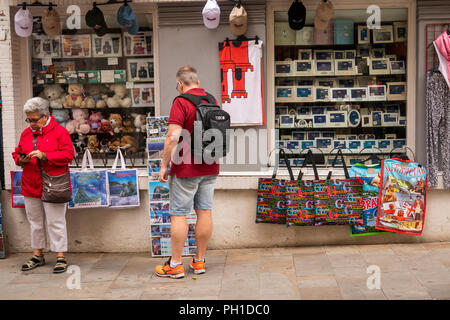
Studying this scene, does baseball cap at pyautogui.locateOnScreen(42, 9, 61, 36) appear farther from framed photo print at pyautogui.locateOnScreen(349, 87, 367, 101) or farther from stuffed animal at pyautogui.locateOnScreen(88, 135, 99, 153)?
framed photo print at pyautogui.locateOnScreen(349, 87, 367, 101)

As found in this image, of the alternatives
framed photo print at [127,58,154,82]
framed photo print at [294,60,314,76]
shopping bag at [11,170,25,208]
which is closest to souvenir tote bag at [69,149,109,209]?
shopping bag at [11,170,25,208]

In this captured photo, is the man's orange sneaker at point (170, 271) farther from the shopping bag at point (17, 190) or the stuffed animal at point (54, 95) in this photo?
the stuffed animal at point (54, 95)

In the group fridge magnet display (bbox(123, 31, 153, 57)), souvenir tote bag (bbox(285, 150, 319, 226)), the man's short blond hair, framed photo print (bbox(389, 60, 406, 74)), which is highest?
fridge magnet display (bbox(123, 31, 153, 57))

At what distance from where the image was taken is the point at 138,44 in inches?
287

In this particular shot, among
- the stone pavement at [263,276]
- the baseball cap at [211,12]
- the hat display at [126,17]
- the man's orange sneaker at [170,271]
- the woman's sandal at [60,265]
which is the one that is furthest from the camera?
the hat display at [126,17]

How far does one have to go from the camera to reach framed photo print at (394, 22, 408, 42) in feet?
23.0

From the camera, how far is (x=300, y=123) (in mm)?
7316

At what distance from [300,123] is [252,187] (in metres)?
1.11

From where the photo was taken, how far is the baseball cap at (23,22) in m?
6.86

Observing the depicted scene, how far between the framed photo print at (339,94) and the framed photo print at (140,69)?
227 cm

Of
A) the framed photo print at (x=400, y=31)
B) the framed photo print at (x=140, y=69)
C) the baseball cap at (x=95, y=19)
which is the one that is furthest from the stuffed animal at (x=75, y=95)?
the framed photo print at (x=400, y=31)

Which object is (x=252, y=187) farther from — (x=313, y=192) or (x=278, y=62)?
(x=278, y=62)

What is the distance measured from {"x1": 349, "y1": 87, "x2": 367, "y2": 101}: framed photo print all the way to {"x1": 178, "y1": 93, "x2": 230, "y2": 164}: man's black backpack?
226 centimetres

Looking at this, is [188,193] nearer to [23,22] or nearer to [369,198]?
[369,198]
